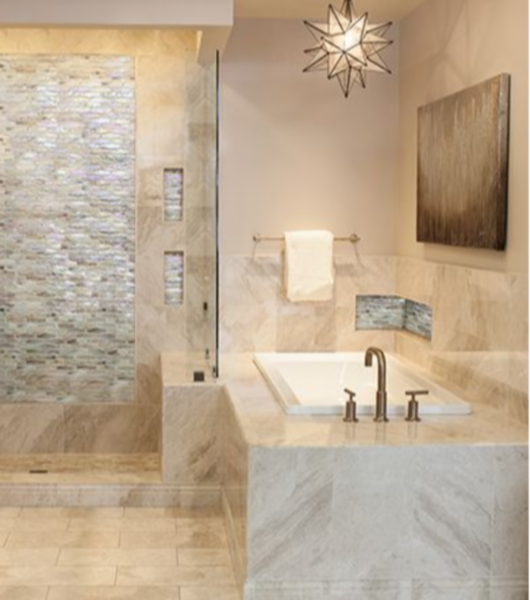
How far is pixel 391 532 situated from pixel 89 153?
3.13m

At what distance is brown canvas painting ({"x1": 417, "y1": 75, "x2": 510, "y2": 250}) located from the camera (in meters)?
4.25

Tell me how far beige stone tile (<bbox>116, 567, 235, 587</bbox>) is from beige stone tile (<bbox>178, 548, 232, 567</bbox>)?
5cm

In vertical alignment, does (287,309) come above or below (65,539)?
above

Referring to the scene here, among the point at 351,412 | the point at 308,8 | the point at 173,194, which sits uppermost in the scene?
the point at 308,8

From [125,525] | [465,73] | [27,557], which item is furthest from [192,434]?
[465,73]

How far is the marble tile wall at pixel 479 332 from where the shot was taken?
4078 millimetres

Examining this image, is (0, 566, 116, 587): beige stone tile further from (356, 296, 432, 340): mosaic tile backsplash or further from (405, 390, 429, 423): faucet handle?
(356, 296, 432, 340): mosaic tile backsplash

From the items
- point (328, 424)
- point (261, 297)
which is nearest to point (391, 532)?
point (328, 424)

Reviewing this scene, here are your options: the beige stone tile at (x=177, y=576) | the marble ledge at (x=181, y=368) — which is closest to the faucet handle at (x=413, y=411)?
the beige stone tile at (x=177, y=576)

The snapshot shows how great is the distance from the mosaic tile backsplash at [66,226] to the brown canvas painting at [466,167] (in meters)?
1.71

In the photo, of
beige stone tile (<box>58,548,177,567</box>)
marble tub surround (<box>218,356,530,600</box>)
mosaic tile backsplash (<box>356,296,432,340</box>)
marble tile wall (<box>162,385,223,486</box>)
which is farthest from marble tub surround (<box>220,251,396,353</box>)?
marble tub surround (<box>218,356,530,600</box>)

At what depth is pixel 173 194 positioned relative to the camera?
5.90m

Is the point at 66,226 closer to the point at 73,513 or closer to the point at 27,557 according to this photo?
the point at 73,513

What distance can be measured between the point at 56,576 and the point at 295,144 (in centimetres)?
290
